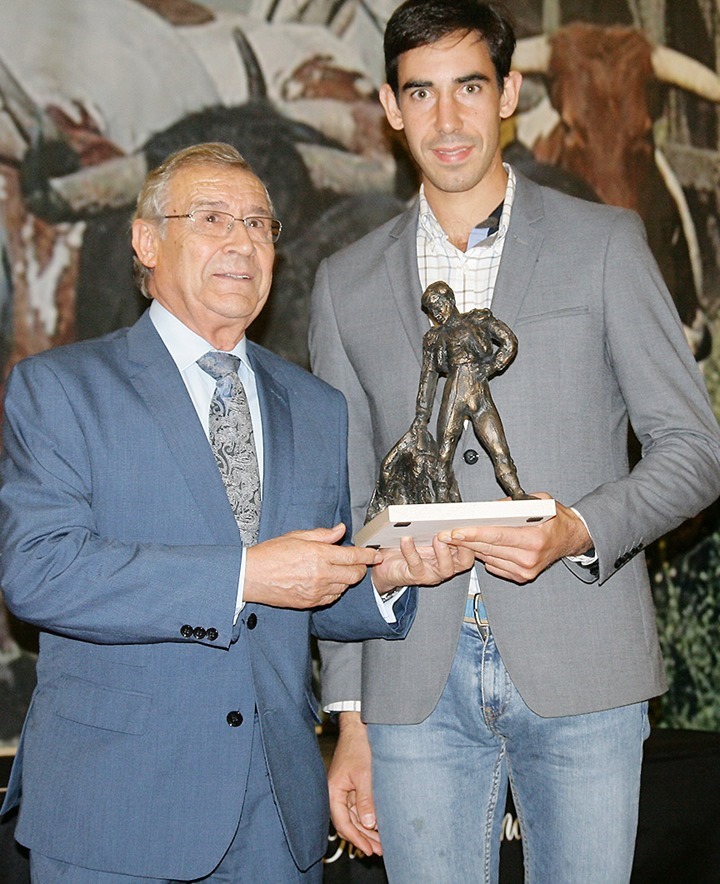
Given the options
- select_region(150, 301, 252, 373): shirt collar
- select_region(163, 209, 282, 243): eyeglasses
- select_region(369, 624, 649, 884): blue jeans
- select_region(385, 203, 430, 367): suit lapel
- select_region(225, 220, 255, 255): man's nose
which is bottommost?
select_region(369, 624, 649, 884): blue jeans

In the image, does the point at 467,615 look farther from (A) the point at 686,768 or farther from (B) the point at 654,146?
(B) the point at 654,146

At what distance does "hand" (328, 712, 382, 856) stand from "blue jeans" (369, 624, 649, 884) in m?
0.11

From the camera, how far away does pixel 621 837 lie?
2.43 metres

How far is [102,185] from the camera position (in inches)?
189

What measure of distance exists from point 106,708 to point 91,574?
Result: 292 millimetres

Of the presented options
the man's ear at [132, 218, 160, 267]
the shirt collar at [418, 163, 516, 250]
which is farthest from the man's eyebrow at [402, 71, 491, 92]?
the man's ear at [132, 218, 160, 267]

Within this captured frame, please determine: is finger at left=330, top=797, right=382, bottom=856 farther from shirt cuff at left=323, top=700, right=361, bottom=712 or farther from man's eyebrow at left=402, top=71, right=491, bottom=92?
man's eyebrow at left=402, top=71, right=491, bottom=92

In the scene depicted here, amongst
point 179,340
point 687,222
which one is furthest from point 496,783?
point 687,222

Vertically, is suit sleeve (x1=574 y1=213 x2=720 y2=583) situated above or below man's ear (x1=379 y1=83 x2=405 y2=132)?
below

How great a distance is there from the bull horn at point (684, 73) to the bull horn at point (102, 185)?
2.82 meters

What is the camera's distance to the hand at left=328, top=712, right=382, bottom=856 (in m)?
2.69

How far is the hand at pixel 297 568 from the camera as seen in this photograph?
232cm

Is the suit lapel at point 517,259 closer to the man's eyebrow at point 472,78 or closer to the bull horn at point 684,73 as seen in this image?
the man's eyebrow at point 472,78

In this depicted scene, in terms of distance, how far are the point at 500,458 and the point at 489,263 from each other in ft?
1.85
